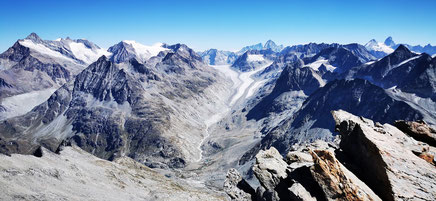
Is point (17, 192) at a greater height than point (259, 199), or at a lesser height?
greater

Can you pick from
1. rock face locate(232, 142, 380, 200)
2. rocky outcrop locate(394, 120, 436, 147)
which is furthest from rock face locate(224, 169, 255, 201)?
rocky outcrop locate(394, 120, 436, 147)

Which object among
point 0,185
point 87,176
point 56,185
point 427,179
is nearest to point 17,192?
point 0,185

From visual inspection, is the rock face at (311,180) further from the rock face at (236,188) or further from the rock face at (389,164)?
the rock face at (236,188)

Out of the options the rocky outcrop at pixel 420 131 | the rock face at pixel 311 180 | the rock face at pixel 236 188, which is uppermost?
the rocky outcrop at pixel 420 131

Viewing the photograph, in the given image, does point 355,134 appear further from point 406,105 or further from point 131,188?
point 406,105

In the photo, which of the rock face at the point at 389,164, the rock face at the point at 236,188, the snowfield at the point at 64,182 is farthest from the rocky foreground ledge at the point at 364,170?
the snowfield at the point at 64,182

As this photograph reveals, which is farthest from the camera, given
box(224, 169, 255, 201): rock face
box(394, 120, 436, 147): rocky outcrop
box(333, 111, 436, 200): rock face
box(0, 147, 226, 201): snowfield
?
box(224, 169, 255, 201): rock face

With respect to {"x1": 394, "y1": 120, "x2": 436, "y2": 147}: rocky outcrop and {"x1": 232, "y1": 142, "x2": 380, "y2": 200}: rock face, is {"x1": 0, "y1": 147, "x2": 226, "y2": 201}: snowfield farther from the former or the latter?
{"x1": 394, "y1": 120, "x2": 436, "y2": 147}: rocky outcrop

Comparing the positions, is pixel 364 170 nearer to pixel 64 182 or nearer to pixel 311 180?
pixel 311 180
